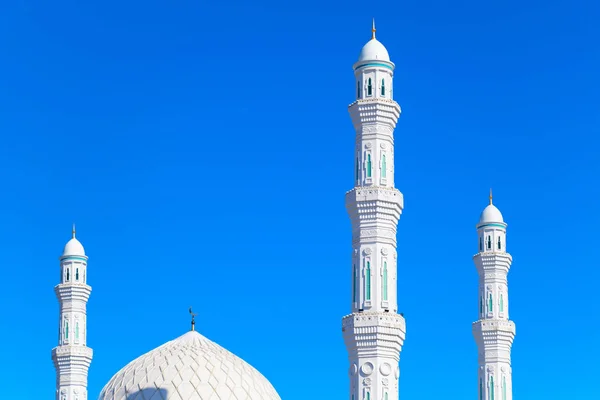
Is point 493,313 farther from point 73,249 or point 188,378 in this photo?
point 73,249

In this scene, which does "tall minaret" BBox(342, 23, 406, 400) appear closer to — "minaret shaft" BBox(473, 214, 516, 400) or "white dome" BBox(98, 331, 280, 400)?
"white dome" BBox(98, 331, 280, 400)

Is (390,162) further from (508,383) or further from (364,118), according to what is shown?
(508,383)

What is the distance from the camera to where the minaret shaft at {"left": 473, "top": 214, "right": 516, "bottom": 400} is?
42.8m

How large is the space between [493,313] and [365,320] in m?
17.1

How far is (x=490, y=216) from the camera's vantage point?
44.2 meters

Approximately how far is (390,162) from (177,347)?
11.6 meters

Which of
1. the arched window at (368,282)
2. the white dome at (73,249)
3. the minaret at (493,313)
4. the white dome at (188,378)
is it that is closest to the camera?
the arched window at (368,282)

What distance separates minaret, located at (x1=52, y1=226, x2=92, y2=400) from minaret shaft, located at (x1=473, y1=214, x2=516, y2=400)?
1391 cm

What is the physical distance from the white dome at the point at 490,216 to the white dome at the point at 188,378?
436 inches

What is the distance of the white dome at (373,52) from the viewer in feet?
95.7

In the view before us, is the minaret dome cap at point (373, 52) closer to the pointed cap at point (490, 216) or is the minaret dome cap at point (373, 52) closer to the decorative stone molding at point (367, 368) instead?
the decorative stone molding at point (367, 368)

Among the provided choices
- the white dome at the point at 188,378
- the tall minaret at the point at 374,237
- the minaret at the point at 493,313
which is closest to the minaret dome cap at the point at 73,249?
the white dome at the point at 188,378

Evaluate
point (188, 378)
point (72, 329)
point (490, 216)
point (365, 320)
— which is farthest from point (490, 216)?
point (365, 320)

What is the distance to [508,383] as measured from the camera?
43000 millimetres
